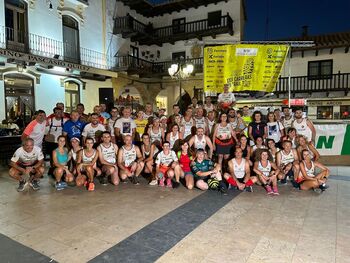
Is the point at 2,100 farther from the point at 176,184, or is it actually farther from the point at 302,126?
the point at 302,126

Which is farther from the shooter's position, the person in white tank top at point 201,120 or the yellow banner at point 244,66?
the yellow banner at point 244,66

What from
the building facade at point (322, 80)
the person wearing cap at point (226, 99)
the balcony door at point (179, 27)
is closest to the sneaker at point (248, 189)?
the person wearing cap at point (226, 99)

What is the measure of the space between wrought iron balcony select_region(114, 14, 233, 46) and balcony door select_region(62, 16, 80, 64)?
11.3 ft

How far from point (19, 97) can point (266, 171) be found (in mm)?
11842

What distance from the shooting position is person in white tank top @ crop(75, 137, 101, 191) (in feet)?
19.6

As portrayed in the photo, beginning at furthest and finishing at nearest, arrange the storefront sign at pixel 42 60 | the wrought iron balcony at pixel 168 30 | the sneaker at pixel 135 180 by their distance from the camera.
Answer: the wrought iron balcony at pixel 168 30, the storefront sign at pixel 42 60, the sneaker at pixel 135 180

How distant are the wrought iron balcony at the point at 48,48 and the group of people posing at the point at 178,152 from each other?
760cm

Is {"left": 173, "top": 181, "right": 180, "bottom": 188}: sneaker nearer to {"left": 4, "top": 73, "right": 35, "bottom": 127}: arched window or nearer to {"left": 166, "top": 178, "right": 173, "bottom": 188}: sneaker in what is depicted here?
{"left": 166, "top": 178, "right": 173, "bottom": 188}: sneaker

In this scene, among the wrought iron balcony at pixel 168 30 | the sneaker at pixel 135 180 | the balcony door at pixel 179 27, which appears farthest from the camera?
the balcony door at pixel 179 27

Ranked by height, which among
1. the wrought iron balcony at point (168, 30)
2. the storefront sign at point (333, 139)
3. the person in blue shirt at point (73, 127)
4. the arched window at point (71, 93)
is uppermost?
the wrought iron balcony at point (168, 30)

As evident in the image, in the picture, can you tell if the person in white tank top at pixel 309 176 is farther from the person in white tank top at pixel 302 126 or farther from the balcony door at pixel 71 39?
the balcony door at pixel 71 39

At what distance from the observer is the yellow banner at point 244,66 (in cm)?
763

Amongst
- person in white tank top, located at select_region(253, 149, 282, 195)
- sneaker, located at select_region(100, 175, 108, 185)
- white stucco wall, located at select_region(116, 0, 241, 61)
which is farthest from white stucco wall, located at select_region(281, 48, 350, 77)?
sneaker, located at select_region(100, 175, 108, 185)

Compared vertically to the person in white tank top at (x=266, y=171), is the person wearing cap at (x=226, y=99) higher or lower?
higher
